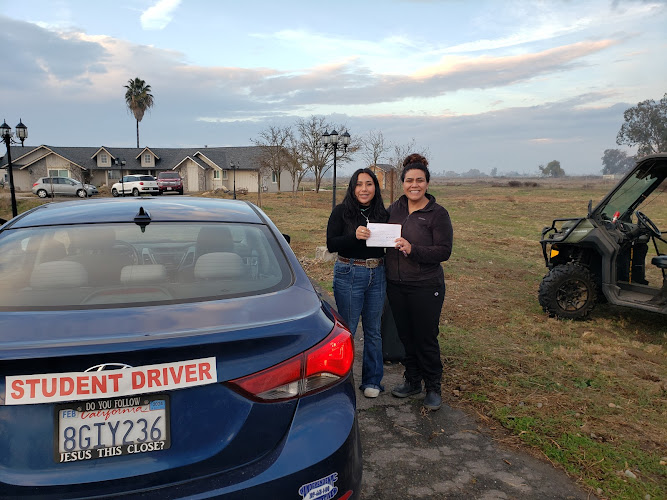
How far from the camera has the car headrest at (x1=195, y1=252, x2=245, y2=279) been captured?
218 centimetres

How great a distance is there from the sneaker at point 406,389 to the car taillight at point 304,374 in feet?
7.27

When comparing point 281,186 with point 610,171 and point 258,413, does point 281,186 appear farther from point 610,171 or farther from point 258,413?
point 610,171

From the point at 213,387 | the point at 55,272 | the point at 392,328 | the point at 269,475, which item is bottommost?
the point at 392,328

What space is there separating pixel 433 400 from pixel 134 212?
2541 millimetres

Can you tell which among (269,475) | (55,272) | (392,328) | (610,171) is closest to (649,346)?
(392,328)

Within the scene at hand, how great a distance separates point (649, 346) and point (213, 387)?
5438 mm

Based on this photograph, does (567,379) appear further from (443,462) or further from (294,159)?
(294,159)

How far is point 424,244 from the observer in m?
3.53

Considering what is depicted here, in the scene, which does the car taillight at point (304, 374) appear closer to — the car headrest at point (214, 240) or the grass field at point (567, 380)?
the car headrest at point (214, 240)

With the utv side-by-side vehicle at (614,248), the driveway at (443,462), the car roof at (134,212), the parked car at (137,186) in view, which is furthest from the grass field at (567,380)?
the parked car at (137,186)

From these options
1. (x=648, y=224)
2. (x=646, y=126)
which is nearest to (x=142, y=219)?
(x=648, y=224)

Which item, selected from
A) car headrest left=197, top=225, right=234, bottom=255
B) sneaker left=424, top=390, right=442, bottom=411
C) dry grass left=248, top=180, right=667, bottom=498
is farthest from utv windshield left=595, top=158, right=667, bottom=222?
car headrest left=197, top=225, right=234, bottom=255

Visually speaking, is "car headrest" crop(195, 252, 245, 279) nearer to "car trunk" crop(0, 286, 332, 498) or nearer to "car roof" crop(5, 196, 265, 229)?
"car roof" crop(5, 196, 265, 229)

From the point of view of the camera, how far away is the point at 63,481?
4.62ft
